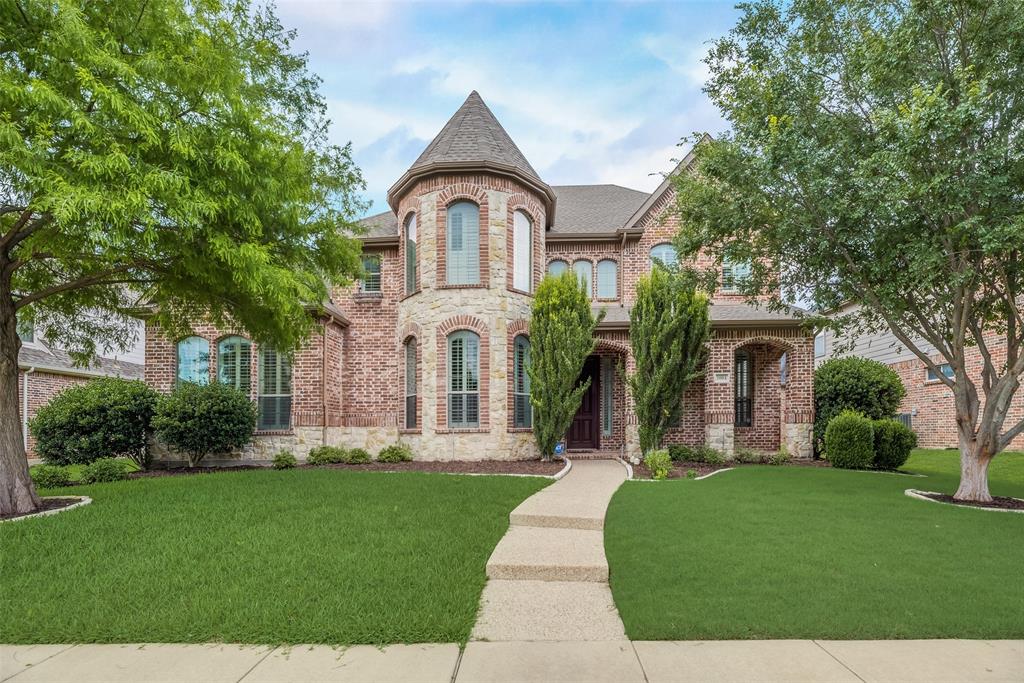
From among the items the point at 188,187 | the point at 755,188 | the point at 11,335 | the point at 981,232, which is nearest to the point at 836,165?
the point at 755,188

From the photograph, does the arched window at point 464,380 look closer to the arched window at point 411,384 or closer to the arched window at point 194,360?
the arched window at point 411,384

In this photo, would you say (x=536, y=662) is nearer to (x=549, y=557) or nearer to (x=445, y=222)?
(x=549, y=557)

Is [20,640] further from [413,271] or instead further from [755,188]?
[413,271]

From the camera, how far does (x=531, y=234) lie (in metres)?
14.8

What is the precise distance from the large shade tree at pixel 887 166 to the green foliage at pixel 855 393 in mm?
5107

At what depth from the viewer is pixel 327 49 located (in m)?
10.7

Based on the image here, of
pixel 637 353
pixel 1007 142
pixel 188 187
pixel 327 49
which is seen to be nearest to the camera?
pixel 188 187

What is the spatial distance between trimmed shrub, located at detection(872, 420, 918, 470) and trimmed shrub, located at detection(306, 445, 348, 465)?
12.6 metres

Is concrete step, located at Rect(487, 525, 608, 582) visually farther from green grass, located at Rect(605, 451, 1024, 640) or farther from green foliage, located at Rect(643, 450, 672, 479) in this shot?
green foliage, located at Rect(643, 450, 672, 479)

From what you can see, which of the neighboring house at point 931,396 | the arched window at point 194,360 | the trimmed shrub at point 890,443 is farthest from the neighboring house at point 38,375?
the neighboring house at point 931,396

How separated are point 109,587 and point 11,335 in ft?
16.8

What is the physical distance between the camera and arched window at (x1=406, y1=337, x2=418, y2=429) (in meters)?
14.3

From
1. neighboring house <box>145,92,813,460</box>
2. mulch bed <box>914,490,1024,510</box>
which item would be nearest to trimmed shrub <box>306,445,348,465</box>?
neighboring house <box>145,92,813,460</box>

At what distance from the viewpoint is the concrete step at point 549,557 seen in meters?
5.28
